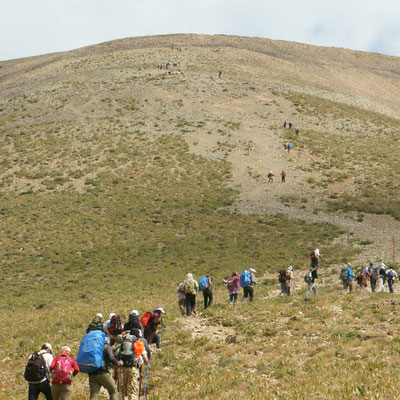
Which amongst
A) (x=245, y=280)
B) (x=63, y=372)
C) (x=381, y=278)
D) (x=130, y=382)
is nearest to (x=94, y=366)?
(x=63, y=372)

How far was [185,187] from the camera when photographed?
1945 inches

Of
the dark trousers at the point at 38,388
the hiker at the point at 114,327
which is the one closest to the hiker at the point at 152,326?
the hiker at the point at 114,327

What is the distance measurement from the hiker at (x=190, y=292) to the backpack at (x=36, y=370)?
7.75m

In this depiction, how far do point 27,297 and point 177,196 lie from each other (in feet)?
76.1

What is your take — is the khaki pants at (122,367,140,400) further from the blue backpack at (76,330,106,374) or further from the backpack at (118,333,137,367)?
the blue backpack at (76,330,106,374)

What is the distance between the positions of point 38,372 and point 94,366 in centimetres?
145

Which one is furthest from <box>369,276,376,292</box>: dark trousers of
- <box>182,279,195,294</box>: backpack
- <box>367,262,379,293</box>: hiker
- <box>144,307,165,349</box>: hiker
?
<box>144,307,165,349</box>: hiker

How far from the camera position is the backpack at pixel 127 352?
8.95 m

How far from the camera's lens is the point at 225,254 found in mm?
33188

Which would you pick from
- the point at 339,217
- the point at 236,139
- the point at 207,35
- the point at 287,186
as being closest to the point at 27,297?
the point at 339,217

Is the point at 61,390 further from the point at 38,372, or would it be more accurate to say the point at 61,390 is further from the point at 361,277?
the point at 361,277

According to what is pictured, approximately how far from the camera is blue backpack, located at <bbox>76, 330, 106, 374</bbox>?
27.3ft

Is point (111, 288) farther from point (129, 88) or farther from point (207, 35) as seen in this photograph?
point (207, 35)

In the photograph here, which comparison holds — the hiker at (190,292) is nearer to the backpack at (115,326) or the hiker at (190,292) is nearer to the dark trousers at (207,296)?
the dark trousers at (207,296)
